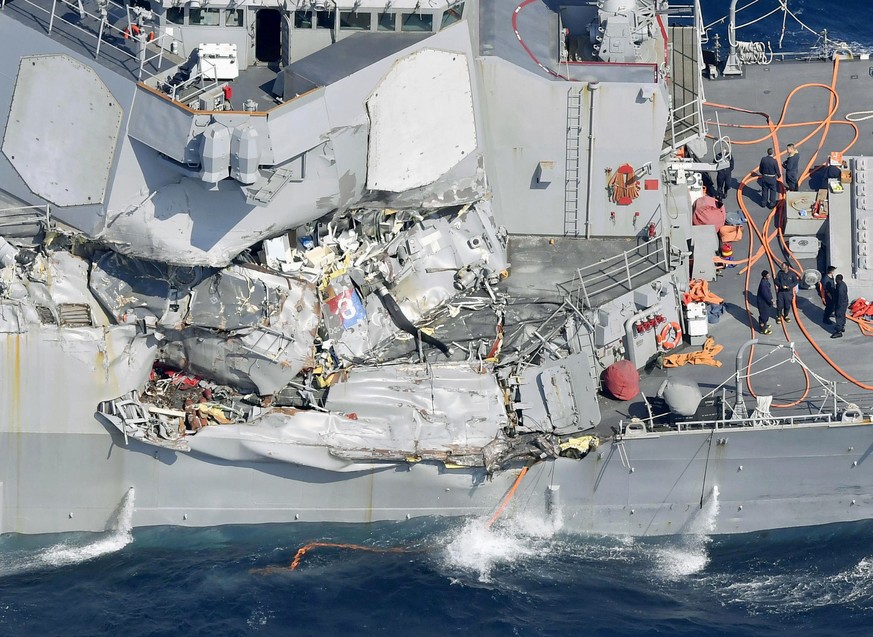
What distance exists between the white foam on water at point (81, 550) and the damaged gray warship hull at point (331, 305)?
19 centimetres

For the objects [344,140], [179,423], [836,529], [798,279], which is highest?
[344,140]

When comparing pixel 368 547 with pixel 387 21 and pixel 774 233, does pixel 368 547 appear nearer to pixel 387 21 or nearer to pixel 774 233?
pixel 387 21

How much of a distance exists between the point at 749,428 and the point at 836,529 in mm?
2509

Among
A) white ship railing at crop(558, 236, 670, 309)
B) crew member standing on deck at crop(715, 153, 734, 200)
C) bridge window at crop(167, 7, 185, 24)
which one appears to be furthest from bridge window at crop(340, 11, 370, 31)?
crew member standing on deck at crop(715, 153, 734, 200)

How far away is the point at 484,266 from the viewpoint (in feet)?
77.8

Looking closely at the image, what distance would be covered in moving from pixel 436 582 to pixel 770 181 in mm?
9249

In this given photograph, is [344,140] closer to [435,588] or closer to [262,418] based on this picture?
[262,418]

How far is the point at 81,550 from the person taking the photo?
22.8m

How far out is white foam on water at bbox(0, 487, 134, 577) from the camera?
22.7 m

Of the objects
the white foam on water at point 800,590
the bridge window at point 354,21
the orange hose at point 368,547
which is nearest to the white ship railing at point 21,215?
the bridge window at point 354,21

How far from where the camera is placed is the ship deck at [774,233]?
923 inches

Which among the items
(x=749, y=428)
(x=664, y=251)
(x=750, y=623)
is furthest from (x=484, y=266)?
(x=750, y=623)

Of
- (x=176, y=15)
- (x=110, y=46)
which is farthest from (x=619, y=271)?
(x=110, y=46)

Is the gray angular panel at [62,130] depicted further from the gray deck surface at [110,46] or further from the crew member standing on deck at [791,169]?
the crew member standing on deck at [791,169]
